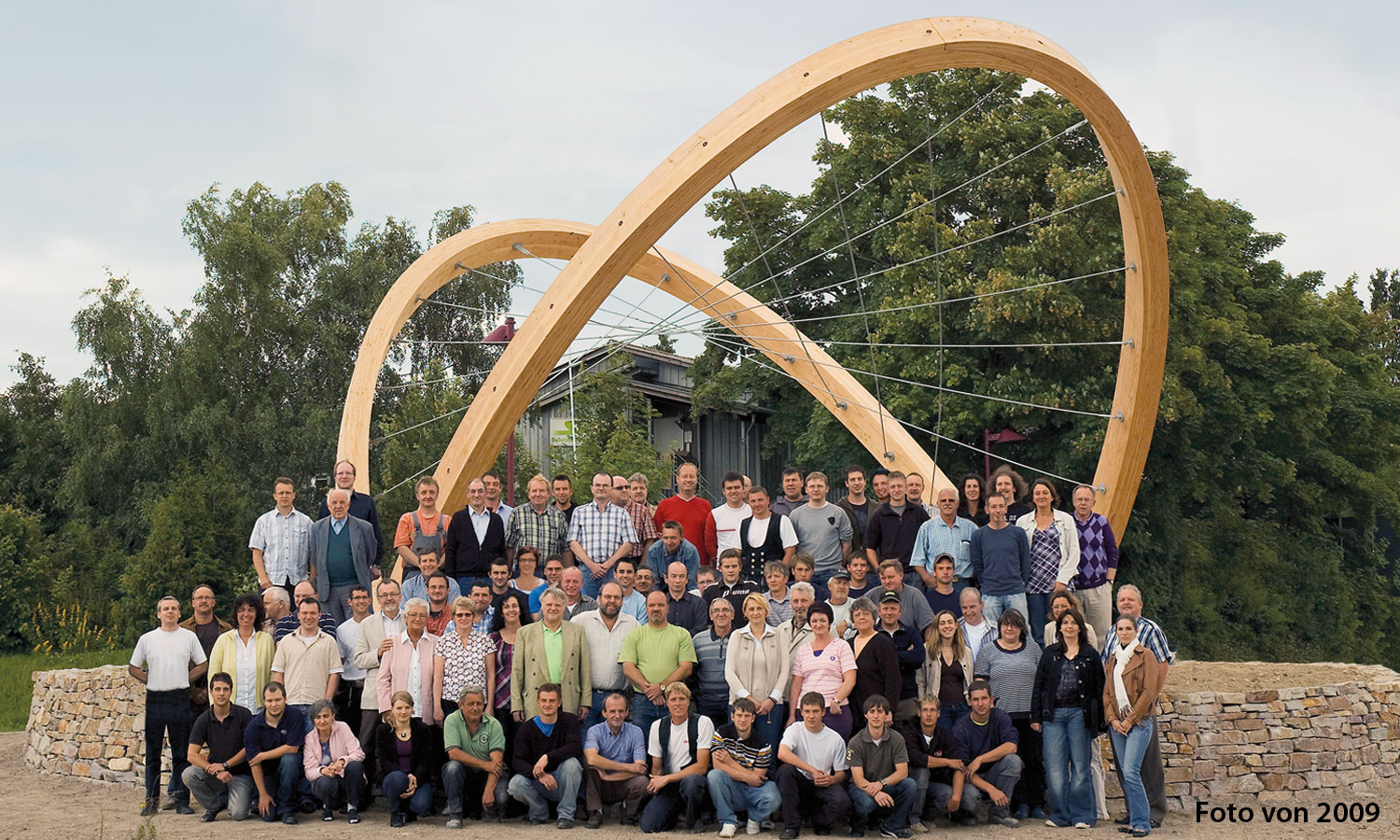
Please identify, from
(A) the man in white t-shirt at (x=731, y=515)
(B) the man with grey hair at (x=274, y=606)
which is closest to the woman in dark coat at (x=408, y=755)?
(B) the man with grey hair at (x=274, y=606)

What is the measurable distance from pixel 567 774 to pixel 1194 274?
16657 millimetres

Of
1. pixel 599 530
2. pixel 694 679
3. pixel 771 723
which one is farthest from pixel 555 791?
pixel 599 530

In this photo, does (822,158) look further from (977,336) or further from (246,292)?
(246,292)

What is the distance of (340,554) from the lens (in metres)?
9.70

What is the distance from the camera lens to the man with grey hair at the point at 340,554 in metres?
9.69

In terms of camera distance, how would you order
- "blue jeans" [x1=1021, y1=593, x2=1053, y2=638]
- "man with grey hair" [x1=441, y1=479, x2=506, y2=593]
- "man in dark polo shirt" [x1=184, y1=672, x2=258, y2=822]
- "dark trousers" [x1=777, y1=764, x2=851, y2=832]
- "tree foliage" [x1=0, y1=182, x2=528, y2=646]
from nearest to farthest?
"dark trousers" [x1=777, y1=764, x2=851, y2=832]
"man in dark polo shirt" [x1=184, y1=672, x2=258, y2=822]
"blue jeans" [x1=1021, y1=593, x2=1053, y2=638]
"man with grey hair" [x1=441, y1=479, x2=506, y2=593]
"tree foliage" [x1=0, y1=182, x2=528, y2=646]

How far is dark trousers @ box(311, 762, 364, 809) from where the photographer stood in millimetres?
8711

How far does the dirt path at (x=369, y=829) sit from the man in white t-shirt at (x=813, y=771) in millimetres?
217

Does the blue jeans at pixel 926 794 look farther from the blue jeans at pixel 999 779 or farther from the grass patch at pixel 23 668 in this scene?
the grass patch at pixel 23 668

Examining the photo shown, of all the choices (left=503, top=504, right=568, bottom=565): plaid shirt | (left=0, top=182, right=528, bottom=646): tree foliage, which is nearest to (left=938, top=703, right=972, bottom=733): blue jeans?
(left=503, top=504, right=568, bottom=565): plaid shirt

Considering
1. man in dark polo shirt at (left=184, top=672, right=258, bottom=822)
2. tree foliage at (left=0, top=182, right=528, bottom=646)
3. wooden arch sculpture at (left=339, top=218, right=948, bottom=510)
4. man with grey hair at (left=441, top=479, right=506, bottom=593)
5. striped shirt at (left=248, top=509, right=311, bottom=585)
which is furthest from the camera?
tree foliage at (left=0, top=182, right=528, bottom=646)

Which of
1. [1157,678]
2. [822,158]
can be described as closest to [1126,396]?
[1157,678]

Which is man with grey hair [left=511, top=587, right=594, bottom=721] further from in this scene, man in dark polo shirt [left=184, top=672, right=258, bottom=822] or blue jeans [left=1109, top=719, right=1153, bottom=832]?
blue jeans [left=1109, top=719, right=1153, bottom=832]

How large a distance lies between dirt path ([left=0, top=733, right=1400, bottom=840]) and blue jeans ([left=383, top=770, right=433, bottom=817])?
0.11 metres
